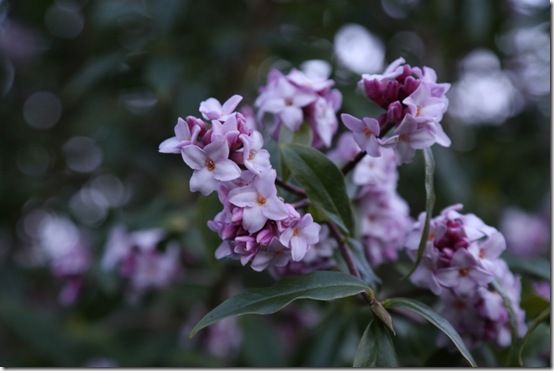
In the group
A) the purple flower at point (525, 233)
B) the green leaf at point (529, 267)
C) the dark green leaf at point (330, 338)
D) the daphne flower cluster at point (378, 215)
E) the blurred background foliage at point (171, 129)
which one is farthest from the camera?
the purple flower at point (525, 233)

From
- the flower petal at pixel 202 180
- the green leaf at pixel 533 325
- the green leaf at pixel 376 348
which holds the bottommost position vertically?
the green leaf at pixel 533 325

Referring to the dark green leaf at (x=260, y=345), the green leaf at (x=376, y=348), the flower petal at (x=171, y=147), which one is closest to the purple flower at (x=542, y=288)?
the green leaf at (x=376, y=348)

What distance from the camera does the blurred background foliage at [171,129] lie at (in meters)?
1.44

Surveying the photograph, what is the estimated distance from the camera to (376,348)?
0.74m

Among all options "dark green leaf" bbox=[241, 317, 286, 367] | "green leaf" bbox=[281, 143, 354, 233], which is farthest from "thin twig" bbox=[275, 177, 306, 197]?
"dark green leaf" bbox=[241, 317, 286, 367]

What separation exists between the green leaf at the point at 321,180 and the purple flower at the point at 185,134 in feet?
0.42

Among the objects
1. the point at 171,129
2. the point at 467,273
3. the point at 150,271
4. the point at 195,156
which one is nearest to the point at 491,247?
the point at 467,273

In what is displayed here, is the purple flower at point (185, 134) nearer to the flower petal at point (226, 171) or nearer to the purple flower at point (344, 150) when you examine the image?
the flower petal at point (226, 171)

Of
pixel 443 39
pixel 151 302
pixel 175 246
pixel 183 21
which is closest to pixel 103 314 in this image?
pixel 151 302

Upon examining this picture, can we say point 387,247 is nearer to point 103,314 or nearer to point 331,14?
point 103,314

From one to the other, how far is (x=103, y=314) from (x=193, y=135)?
842mm

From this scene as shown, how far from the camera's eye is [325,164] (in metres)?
0.80

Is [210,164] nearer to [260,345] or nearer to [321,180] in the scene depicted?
[321,180]

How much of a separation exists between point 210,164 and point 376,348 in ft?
0.85
